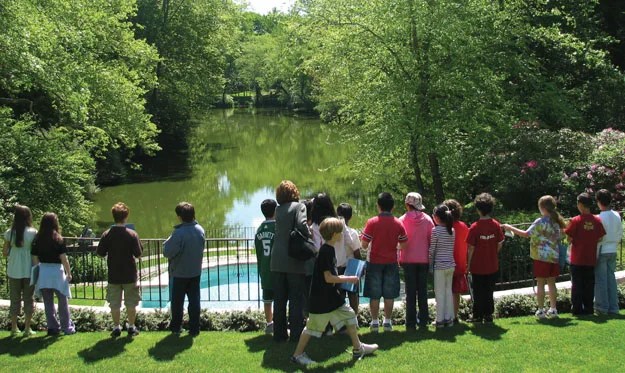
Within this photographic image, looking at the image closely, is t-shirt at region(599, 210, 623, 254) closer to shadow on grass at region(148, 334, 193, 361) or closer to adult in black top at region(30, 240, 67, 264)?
shadow on grass at region(148, 334, 193, 361)

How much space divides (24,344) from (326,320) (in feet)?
12.1

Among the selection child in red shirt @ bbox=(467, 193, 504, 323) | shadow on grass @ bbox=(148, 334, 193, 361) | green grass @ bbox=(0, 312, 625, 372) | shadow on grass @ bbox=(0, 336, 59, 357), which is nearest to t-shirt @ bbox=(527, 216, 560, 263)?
child in red shirt @ bbox=(467, 193, 504, 323)

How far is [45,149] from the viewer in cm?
1639

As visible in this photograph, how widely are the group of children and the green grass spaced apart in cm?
33

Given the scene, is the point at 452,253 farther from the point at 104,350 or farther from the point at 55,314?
the point at 55,314

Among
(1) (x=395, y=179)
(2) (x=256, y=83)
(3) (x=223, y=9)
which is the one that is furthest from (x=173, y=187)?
(2) (x=256, y=83)

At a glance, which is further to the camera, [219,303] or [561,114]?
[561,114]

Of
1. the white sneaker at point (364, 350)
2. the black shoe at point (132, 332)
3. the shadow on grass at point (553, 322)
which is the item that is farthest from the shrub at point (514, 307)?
the black shoe at point (132, 332)

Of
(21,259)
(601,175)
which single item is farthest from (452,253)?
(601,175)

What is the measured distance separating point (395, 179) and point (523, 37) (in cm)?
617

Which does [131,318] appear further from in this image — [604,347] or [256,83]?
[256,83]

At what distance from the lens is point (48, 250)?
746 centimetres

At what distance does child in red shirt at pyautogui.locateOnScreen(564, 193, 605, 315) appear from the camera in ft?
25.6

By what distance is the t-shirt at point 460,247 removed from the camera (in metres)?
7.66
